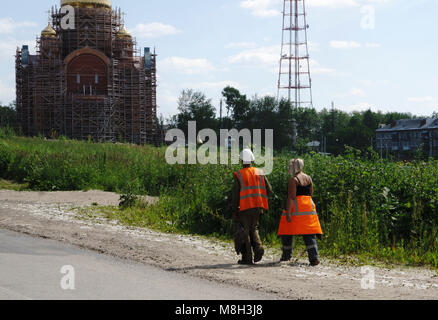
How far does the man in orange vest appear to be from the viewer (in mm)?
9117

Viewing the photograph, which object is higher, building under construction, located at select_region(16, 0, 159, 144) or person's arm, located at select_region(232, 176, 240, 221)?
building under construction, located at select_region(16, 0, 159, 144)

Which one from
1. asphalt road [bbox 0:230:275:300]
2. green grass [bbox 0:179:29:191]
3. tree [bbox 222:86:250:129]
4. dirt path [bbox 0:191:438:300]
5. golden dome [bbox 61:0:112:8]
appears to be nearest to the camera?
asphalt road [bbox 0:230:275:300]

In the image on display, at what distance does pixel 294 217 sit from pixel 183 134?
6252 centimetres

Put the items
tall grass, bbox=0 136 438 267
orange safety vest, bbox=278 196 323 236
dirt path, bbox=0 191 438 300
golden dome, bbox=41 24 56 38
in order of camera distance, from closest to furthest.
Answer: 1. dirt path, bbox=0 191 438 300
2. orange safety vest, bbox=278 196 323 236
3. tall grass, bbox=0 136 438 267
4. golden dome, bbox=41 24 56 38

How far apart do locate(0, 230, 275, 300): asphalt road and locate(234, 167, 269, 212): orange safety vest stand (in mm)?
1782

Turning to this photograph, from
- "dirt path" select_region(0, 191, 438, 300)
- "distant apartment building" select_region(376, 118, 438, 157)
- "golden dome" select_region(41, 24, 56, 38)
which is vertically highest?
"golden dome" select_region(41, 24, 56, 38)

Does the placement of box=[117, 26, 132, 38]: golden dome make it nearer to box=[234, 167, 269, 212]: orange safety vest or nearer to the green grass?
the green grass

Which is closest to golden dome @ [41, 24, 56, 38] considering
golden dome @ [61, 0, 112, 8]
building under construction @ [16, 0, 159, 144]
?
building under construction @ [16, 0, 159, 144]

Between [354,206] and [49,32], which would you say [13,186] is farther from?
[49,32]

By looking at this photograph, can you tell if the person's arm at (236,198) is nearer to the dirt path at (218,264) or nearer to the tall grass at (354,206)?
the dirt path at (218,264)

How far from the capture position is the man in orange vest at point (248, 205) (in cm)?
912

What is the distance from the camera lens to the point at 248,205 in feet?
29.9

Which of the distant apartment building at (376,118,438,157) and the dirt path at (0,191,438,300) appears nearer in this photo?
the dirt path at (0,191,438,300)

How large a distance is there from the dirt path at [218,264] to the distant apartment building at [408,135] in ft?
257
